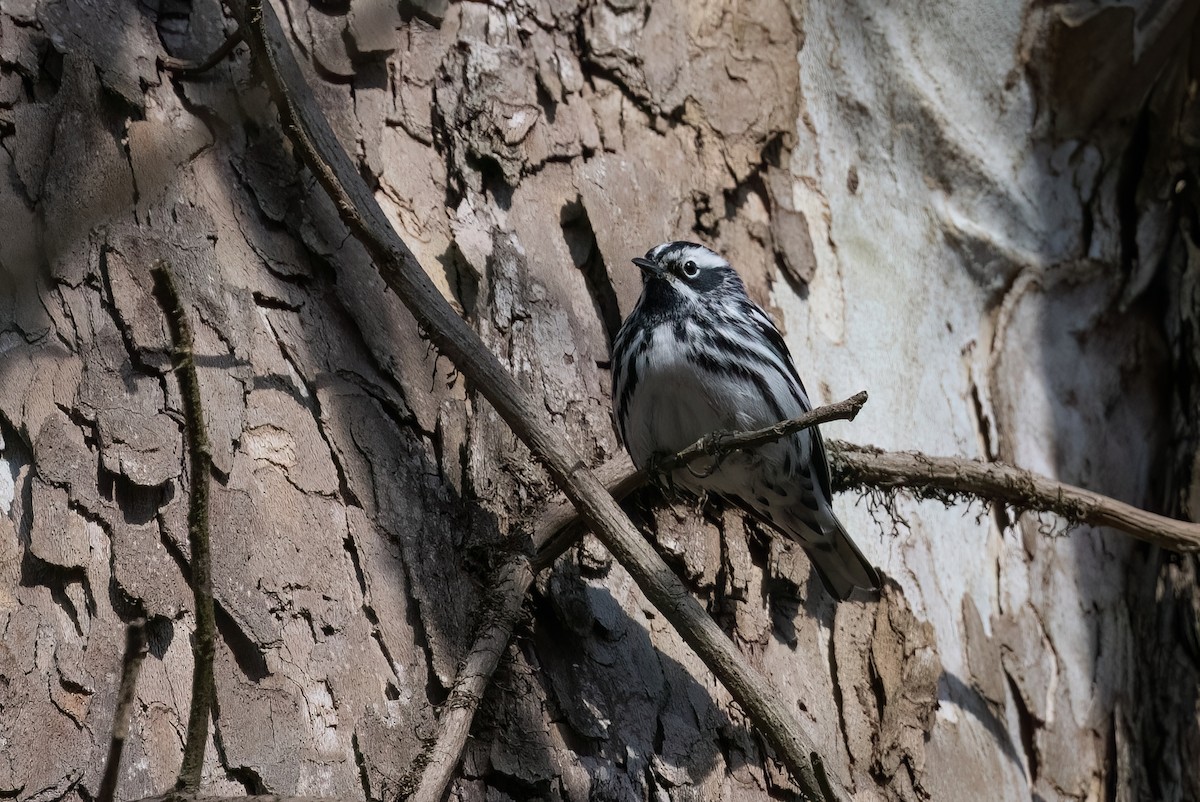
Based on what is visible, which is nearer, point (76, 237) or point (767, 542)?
point (76, 237)

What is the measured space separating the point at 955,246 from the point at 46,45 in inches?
130

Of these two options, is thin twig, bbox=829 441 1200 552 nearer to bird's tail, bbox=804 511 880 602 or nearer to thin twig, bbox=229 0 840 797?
bird's tail, bbox=804 511 880 602

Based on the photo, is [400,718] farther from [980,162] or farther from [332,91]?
[980,162]

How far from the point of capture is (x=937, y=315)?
4492 millimetres

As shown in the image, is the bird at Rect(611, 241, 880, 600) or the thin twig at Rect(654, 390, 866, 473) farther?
the bird at Rect(611, 241, 880, 600)

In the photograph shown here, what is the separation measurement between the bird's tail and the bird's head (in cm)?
95

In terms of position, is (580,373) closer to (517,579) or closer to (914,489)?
(517,579)

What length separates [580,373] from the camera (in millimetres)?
3729

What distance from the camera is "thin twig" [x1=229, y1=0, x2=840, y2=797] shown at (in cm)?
294

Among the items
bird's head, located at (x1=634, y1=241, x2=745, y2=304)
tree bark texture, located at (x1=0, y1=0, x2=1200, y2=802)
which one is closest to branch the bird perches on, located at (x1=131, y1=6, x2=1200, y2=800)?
tree bark texture, located at (x1=0, y1=0, x2=1200, y2=802)

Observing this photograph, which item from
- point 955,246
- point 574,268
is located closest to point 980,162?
point 955,246

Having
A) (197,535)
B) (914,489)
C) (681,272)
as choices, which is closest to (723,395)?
(681,272)

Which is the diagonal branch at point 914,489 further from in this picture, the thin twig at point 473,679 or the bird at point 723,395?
the bird at point 723,395

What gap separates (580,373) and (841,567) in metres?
1.04
